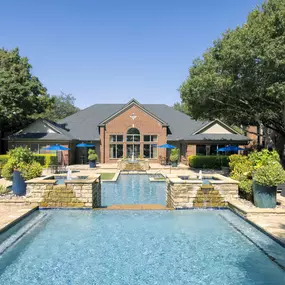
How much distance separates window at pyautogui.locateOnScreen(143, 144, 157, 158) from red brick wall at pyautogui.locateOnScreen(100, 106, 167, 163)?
1.06m

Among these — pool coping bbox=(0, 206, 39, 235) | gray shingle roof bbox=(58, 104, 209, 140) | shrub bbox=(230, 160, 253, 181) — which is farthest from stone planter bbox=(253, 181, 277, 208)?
gray shingle roof bbox=(58, 104, 209, 140)

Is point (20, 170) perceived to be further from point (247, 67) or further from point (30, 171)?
point (247, 67)

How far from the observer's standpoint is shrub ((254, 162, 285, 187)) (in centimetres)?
1067

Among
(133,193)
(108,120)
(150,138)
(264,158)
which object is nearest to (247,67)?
(264,158)

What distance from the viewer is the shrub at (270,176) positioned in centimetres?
1067

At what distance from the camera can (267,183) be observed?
10.8 meters

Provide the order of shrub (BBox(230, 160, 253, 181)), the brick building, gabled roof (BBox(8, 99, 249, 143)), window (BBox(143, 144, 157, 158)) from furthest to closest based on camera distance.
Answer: window (BBox(143, 144, 157, 158)), gabled roof (BBox(8, 99, 249, 143)), the brick building, shrub (BBox(230, 160, 253, 181))

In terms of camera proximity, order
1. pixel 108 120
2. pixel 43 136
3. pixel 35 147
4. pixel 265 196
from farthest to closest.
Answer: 1. pixel 108 120
2. pixel 35 147
3. pixel 43 136
4. pixel 265 196

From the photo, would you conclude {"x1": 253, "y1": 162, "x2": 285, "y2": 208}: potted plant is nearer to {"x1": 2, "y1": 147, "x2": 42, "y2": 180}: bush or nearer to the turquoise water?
the turquoise water

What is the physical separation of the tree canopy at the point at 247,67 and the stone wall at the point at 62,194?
43.7 ft

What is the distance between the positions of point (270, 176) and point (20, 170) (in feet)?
36.2

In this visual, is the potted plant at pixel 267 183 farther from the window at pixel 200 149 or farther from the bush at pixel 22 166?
the window at pixel 200 149

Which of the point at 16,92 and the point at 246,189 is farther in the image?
the point at 16,92

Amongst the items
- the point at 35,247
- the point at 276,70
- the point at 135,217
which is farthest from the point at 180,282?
the point at 276,70
